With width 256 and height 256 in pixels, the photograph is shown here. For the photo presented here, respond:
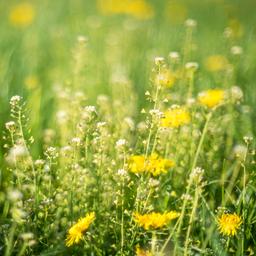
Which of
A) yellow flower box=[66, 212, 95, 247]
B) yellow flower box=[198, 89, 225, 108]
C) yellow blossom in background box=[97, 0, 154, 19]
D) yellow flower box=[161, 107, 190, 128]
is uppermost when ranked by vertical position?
yellow blossom in background box=[97, 0, 154, 19]

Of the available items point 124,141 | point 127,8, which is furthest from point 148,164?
point 127,8

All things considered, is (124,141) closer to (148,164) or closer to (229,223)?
(148,164)

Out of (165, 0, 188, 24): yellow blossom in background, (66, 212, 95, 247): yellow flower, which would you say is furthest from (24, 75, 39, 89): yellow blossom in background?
(165, 0, 188, 24): yellow blossom in background

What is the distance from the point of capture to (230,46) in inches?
142

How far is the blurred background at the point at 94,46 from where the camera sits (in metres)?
3.41

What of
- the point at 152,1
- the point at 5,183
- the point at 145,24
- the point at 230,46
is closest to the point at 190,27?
the point at 230,46

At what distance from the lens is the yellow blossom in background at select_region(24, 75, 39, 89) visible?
11.4 feet

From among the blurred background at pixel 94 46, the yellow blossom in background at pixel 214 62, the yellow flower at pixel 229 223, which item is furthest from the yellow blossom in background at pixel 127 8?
the yellow flower at pixel 229 223

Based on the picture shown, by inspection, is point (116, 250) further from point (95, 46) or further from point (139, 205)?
point (95, 46)

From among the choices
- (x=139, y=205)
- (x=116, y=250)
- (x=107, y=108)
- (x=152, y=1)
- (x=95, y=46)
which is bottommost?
(x=116, y=250)

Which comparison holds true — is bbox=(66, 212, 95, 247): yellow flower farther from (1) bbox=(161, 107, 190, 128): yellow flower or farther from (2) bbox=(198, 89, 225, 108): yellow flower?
(2) bbox=(198, 89, 225, 108): yellow flower

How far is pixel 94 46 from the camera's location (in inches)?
185

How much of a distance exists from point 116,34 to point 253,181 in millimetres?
2993

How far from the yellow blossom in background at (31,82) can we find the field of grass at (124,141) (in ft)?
0.06
